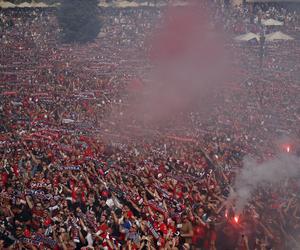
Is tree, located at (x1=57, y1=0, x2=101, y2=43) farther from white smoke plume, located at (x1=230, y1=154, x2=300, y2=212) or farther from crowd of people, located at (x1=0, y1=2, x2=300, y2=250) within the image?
white smoke plume, located at (x1=230, y1=154, x2=300, y2=212)

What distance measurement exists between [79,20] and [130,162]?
949 inches

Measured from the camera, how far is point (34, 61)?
24953mm

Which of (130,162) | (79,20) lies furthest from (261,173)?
(79,20)

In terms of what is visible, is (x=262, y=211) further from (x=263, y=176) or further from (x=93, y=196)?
(x=93, y=196)

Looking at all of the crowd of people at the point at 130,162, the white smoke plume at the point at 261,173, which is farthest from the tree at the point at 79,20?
the white smoke plume at the point at 261,173

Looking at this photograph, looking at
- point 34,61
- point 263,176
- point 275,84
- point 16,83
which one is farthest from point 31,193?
point 34,61

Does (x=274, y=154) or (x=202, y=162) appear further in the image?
(x=274, y=154)

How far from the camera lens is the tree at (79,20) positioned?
108ft

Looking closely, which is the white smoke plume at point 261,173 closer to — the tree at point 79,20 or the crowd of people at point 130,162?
the crowd of people at point 130,162

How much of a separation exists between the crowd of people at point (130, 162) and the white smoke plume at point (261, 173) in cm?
25

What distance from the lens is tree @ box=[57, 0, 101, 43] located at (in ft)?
108

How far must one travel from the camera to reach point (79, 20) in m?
33.4

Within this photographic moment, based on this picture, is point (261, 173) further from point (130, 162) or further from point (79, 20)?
point (79, 20)

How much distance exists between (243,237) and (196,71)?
50.2ft
